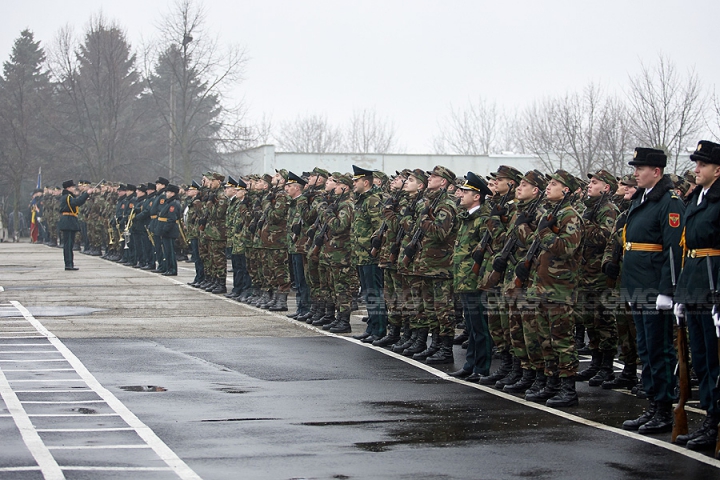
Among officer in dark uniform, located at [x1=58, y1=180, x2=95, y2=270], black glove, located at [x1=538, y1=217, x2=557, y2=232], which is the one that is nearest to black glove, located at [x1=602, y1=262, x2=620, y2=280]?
black glove, located at [x1=538, y1=217, x2=557, y2=232]

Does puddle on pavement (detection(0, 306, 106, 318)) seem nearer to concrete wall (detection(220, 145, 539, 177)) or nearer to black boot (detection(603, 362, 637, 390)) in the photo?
black boot (detection(603, 362, 637, 390))

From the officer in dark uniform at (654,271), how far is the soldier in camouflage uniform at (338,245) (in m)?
6.54

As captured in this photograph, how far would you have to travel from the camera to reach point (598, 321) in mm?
11836

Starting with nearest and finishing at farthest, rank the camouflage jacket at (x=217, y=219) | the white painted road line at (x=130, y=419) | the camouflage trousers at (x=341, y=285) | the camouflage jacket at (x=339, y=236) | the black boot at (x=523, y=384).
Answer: the white painted road line at (x=130, y=419) < the black boot at (x=523, y=384) < the camouflage jacket at (x=339, y=236) < the camouflage trousers at (x=341, y=285) < the camouflage jacket at (x=217, y=219)

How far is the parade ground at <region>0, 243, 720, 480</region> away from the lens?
7457 millimetres

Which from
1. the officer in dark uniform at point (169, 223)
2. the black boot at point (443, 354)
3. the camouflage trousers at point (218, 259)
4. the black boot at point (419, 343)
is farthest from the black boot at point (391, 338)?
the officer in dark uniform at point (169, 223)

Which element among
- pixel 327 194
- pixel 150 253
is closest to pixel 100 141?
pixel 150 253

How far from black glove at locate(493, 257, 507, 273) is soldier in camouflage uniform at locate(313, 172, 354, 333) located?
4.68m

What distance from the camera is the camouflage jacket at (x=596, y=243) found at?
11.8 meters

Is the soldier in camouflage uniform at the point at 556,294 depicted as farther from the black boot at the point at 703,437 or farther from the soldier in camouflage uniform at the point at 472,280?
the black boot at the point at 703,437

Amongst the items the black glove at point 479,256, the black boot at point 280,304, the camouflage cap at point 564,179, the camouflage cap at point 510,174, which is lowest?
the black boot at point 280,304

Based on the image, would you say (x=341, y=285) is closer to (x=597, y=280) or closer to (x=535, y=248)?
(x=597, y=280)

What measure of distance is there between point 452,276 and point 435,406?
3134 mm

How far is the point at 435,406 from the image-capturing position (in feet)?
32.6
